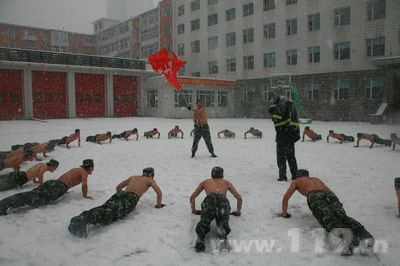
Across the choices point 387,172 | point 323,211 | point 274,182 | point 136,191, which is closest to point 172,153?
point 274,182

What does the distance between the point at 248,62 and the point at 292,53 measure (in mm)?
5583

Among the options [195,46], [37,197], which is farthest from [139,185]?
[195,46]

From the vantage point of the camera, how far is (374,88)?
86.3 feet

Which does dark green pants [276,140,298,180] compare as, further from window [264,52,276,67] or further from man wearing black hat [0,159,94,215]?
window [264,52,276,67]

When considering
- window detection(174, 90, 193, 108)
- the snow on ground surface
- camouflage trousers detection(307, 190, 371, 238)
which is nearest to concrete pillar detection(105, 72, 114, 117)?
window detection(174, 90, 193, 108)

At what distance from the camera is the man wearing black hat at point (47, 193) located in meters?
4.90

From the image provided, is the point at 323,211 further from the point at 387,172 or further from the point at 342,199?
the point at 387,172

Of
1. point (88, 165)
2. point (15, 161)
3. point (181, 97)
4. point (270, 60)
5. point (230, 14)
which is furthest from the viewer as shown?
point (230, 14)

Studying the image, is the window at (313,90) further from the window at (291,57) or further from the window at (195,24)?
the window at (195,24)

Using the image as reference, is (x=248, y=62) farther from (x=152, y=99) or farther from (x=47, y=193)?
(x=47, y=193)

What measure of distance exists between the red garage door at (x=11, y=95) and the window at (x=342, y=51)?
29258mm

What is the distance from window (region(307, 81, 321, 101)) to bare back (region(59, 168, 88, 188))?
93.1 feet

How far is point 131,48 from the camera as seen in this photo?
194ft

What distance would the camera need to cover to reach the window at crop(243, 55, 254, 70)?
3512 centimetres
